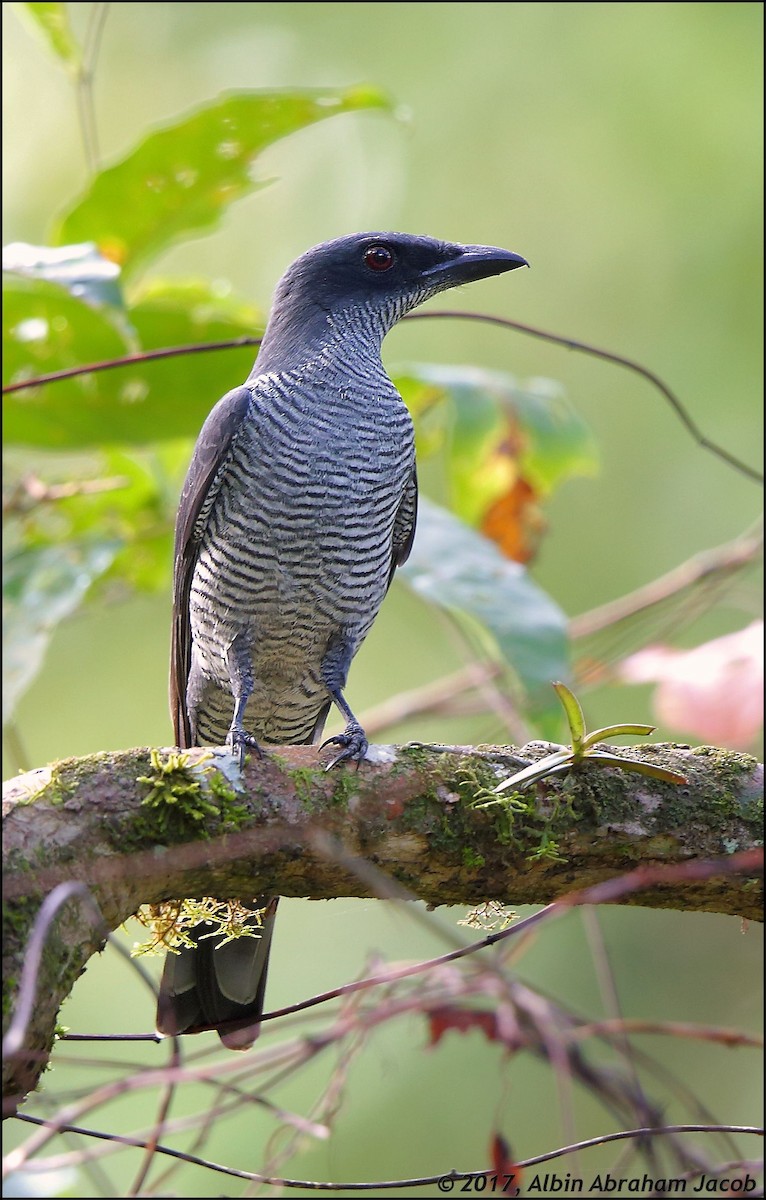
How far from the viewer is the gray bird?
10.4 ft

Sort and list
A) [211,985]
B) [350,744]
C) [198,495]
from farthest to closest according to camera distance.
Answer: [198,495]
[211,985]
[350,744]

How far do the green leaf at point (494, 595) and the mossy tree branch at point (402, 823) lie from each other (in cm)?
63

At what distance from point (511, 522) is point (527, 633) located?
145cm

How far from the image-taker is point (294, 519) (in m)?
3.16

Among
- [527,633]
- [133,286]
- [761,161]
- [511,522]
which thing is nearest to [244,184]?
[133,286]

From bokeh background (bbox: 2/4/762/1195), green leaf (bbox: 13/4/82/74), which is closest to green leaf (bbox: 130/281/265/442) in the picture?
green leaf (bbox: 13/4/82/74)

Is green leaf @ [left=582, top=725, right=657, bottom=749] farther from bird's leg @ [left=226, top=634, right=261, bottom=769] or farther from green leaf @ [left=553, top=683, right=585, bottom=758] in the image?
bird's leg @ [left=226, top=634, right=261, bottom=769]

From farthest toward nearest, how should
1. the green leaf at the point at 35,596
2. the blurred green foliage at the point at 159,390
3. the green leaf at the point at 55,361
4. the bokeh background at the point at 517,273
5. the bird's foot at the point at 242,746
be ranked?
the bokeh background at the point at 517,273, the green leaf at the point at 55,361, the blurred green foliage at the point at 159,390, the green leaf at the point at 35,596, the bird's foot at the point at 242,746

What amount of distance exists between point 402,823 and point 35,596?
1.83 m

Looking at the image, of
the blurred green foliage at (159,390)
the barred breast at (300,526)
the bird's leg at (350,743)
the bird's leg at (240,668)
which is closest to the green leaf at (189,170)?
the blurred green foliage at (159,390)

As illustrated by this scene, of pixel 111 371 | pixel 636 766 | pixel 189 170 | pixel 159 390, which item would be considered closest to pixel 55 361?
pixel 111 371

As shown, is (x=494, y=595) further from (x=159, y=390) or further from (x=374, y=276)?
(x=159, y=390)

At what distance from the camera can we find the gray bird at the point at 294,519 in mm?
3174

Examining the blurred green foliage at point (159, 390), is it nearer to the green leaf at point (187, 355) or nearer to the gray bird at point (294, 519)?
the green leaf at point (187, 355)
